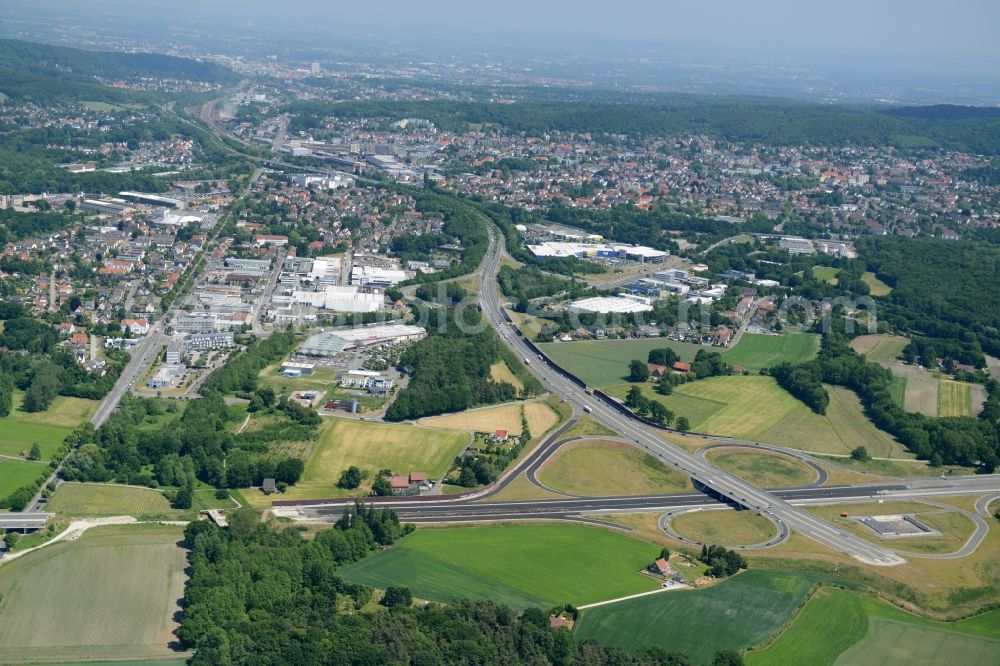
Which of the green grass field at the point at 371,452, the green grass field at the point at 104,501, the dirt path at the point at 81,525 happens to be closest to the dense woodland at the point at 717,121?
the green grass field at the point at 371,452

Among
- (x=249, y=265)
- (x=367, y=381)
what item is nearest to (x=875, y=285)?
(x=367, y=381)

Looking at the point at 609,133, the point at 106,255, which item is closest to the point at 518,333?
the point at 106,255

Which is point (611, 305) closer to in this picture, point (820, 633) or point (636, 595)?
point (636, 595)

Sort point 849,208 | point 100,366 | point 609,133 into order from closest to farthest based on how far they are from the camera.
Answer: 1. point 100,366
2. point 849,208
3. point 609,133

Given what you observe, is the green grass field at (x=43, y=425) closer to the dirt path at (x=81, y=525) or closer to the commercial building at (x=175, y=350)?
the commercial building at (x=175, y=350)

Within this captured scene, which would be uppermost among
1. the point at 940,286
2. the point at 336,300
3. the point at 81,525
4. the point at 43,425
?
the point at 940,286

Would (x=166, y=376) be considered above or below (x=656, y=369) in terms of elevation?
below

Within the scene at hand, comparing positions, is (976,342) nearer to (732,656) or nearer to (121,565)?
(732,656)

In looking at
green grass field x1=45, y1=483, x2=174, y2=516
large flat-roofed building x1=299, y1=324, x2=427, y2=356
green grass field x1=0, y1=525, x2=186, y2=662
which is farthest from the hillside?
green grass field x1=0, y1=525, x2=186, y2=662
